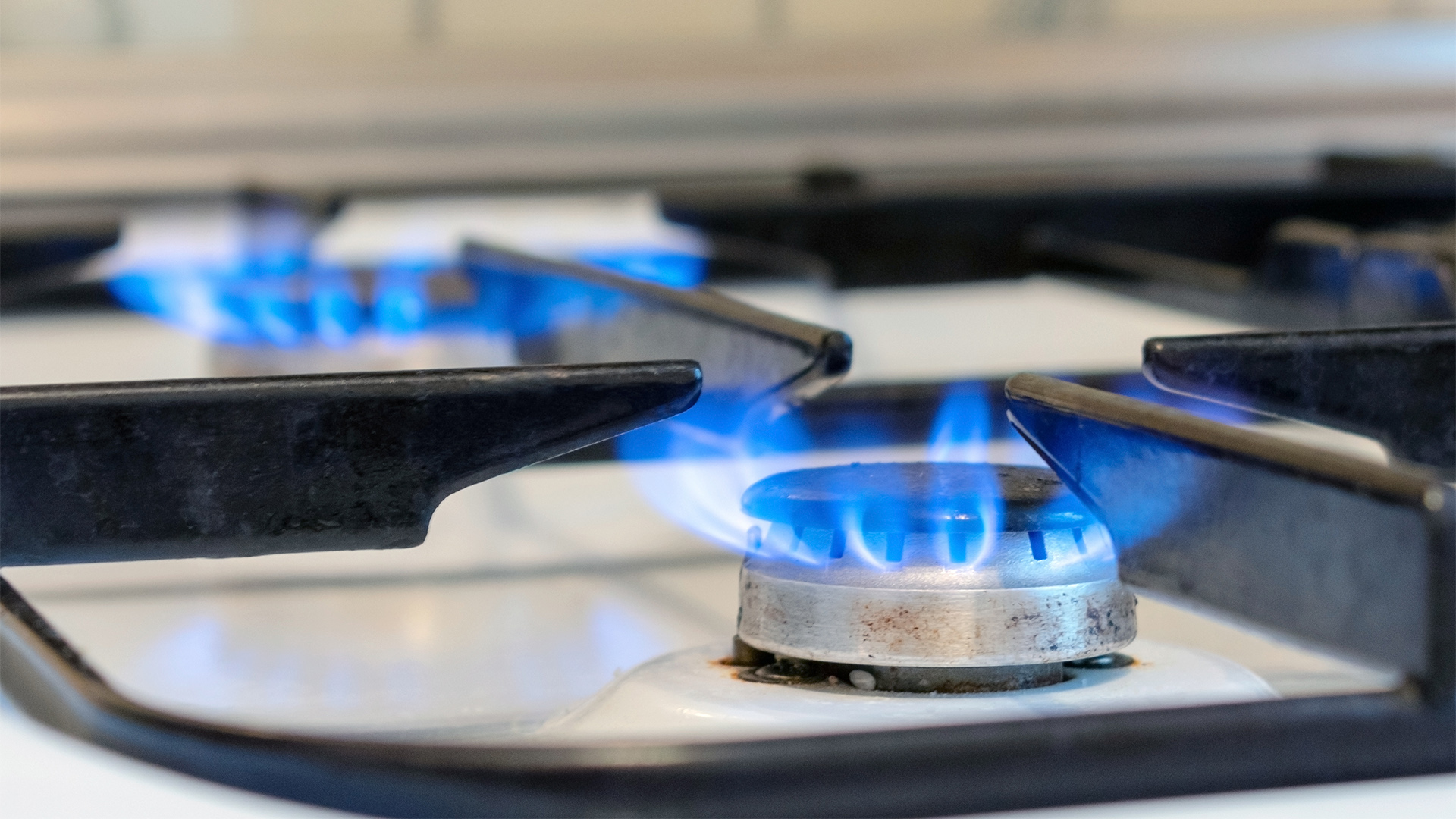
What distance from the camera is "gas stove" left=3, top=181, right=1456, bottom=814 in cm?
23

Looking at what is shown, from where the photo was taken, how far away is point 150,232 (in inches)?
34.7

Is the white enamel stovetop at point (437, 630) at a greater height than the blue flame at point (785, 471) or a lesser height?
lesser

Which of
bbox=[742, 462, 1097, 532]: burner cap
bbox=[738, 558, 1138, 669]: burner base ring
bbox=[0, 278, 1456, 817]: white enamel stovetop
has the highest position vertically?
bbox=[742, 462, 1097, 532]: burner cap

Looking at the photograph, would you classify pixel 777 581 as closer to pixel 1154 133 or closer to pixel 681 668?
pixel 681 668

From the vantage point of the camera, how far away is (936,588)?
0.95ft

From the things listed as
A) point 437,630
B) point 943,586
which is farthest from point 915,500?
point 437,630

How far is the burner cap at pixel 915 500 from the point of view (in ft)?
0.96

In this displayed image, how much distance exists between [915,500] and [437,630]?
7.1 inches

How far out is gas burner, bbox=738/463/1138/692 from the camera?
0.95 ft

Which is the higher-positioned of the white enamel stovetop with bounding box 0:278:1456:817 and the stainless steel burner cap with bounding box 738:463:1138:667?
the stainless steel burner cap with bounding box 738:463:1138:667

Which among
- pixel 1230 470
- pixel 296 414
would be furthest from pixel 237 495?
pixel 1230 470

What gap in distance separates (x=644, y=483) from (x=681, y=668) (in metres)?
0.25

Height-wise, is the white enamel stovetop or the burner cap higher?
the burner cap

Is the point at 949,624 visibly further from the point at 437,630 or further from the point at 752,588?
the point at 437,630
